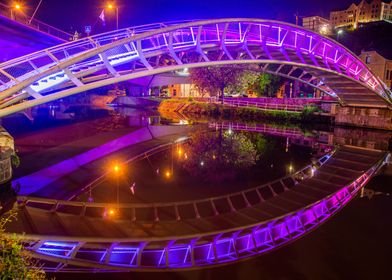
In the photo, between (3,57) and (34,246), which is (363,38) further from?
(34,246)

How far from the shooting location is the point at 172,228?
34.0ft

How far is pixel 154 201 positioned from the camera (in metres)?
13.0

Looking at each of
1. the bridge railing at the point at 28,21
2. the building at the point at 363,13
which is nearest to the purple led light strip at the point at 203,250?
the bridge railing at the point at 28,21

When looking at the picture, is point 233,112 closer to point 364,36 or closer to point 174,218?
point 174,218

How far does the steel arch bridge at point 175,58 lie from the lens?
594 inches

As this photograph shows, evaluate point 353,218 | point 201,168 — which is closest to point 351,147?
point 201,168

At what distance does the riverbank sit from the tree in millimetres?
3116

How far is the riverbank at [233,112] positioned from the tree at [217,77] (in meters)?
3.12

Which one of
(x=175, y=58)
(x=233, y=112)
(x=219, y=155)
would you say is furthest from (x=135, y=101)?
(x=175, y=58)

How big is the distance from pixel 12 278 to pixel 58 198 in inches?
362

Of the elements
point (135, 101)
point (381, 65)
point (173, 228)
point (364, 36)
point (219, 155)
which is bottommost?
point (173, 228)

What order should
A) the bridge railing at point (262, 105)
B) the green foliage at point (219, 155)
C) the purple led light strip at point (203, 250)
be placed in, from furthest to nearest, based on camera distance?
the bridge railing at point (262, 105)
the green foliage at point (219, 155)
the purple led light strip at point (203, 250)

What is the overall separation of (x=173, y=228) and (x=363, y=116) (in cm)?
3535

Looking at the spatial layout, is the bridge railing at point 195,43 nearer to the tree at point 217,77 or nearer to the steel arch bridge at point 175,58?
the steel arch bridge at point 175,58
